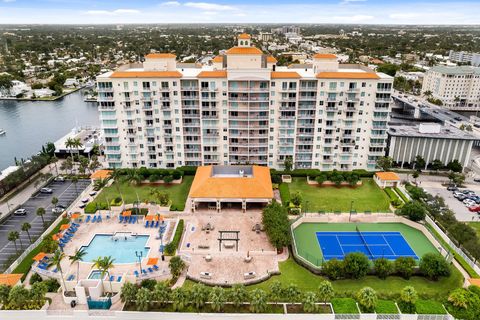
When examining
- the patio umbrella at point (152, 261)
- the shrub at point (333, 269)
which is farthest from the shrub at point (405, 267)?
the patio umbrella at point (152, 261)

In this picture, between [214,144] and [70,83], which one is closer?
[214,144]

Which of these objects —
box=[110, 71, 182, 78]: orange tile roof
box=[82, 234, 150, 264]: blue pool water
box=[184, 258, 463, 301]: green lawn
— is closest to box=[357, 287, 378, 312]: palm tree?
box=[184, 258, 463, 301]: green lawn

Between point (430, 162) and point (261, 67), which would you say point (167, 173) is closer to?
point (261, 67)

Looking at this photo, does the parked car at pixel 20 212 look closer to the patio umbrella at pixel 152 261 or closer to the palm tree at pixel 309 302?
the patio umbrella at pixel 152 261

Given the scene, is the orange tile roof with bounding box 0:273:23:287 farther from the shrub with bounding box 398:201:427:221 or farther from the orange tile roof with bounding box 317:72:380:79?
the orange tile roof with bounding box 317:72:380:79

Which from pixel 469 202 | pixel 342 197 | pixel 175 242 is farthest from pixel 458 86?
pixel 175 242

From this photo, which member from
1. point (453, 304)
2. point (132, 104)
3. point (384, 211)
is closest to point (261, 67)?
point (132, 104)
